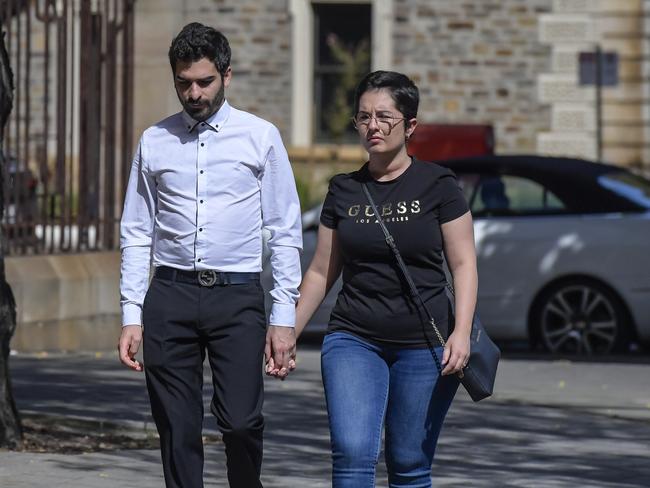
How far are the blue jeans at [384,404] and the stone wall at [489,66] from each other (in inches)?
751

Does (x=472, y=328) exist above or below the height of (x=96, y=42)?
below

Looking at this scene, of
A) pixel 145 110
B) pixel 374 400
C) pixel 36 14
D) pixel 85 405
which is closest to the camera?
pixel 374 400

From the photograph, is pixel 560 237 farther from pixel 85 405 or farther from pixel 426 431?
pixel 426 431

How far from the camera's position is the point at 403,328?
6145 mm

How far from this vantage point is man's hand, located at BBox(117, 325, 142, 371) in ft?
20.6

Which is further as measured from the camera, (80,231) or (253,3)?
(253,3)

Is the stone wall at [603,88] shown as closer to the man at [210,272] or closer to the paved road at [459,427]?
the paved road at [459,427]

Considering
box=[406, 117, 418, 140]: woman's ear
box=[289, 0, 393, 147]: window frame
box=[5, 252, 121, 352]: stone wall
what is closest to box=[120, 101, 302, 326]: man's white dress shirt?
box=[406, 117, 418, 140]: woman's ear

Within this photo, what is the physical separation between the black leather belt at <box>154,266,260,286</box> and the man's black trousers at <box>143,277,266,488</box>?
1 centimetres

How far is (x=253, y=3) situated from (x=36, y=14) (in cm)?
1248

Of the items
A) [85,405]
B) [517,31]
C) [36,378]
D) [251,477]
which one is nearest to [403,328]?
[251,477]

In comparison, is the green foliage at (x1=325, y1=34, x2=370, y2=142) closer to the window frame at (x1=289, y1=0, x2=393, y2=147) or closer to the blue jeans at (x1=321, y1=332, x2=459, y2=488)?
the window frame at (x1=289, y1=0, x2=393, y2=147)

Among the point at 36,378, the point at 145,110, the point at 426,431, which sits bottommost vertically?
the point at 36,378

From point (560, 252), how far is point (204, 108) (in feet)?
26.7
